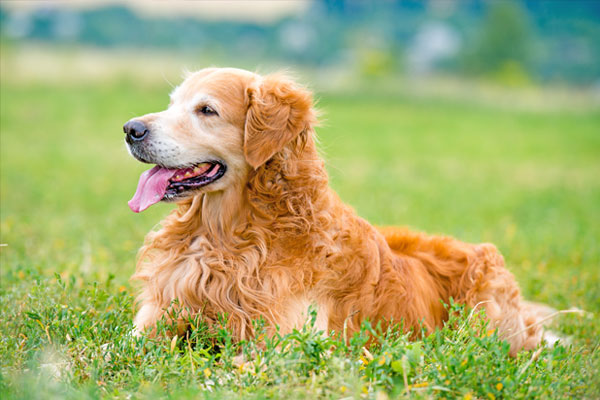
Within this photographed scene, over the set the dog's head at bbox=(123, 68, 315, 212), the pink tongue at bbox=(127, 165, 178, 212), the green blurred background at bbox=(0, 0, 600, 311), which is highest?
the dog's head at bbox=(123, 68, 315, 212)

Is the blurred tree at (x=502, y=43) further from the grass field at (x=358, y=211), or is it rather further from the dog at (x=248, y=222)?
the dog at (x=248, y=222)

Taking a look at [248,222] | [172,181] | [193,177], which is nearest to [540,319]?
[248,222]

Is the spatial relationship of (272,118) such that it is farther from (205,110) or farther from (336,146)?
(336,146)

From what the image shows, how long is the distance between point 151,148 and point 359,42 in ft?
154

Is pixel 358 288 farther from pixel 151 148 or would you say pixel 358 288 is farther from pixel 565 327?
pixel 565 327

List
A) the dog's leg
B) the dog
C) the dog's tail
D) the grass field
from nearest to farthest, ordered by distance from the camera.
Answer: the grass field → the dog → the dog's leg → the dog's tail

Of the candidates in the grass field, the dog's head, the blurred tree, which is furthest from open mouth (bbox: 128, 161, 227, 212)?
the blurred tree

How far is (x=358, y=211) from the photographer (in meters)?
9.20

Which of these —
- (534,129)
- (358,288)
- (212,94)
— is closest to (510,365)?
(358,288)

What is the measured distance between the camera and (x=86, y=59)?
28125 mm

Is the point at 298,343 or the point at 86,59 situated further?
the point at 86,59

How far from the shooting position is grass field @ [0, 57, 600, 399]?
11.0 ft

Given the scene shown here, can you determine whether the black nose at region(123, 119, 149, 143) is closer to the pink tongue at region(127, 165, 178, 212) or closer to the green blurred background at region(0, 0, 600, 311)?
the pink tongue at region(127, 165, 178, 212)

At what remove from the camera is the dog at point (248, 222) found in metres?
3.99
